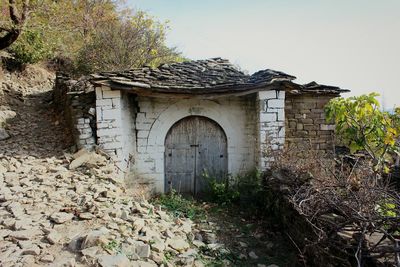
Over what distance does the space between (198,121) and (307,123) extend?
2.47 meters

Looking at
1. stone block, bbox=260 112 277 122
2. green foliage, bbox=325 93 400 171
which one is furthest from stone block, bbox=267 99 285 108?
green foliage, bbox=325 93 400 171

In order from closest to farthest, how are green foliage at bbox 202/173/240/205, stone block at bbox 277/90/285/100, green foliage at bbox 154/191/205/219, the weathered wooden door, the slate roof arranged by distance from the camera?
green foliage at bbox 154/191/205/219, the slate roof, stone block at bbox 277/90/285/100, green foliage at bbox 202/173/240/205, the weathered wooden door

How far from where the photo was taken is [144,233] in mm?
3826

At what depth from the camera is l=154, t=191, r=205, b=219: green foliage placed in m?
5.56

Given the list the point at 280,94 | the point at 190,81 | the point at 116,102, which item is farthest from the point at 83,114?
the point at 280,94

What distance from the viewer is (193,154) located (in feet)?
22.9

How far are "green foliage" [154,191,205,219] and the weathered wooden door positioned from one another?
21.0 inches

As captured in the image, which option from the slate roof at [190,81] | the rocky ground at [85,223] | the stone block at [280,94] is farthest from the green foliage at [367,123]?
the rocky ground at [85,223]

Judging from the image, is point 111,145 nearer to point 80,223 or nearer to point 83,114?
point 83,114

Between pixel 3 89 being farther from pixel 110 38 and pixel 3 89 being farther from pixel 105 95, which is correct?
pixel 105 95

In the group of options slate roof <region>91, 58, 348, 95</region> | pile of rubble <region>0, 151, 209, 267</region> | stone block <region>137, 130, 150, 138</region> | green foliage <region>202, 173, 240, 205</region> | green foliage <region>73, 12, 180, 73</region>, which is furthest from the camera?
green foliage <region>73, 12, 180, 73</region>

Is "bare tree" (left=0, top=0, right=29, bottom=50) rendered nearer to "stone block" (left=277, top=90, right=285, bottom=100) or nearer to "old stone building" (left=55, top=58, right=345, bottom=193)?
"old stone building" (left=55, top=58, right=345, bottom=193)

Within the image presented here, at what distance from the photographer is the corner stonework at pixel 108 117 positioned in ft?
19.4

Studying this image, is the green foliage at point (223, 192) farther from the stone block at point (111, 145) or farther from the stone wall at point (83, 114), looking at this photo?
the stone wall at point (83, 114)
